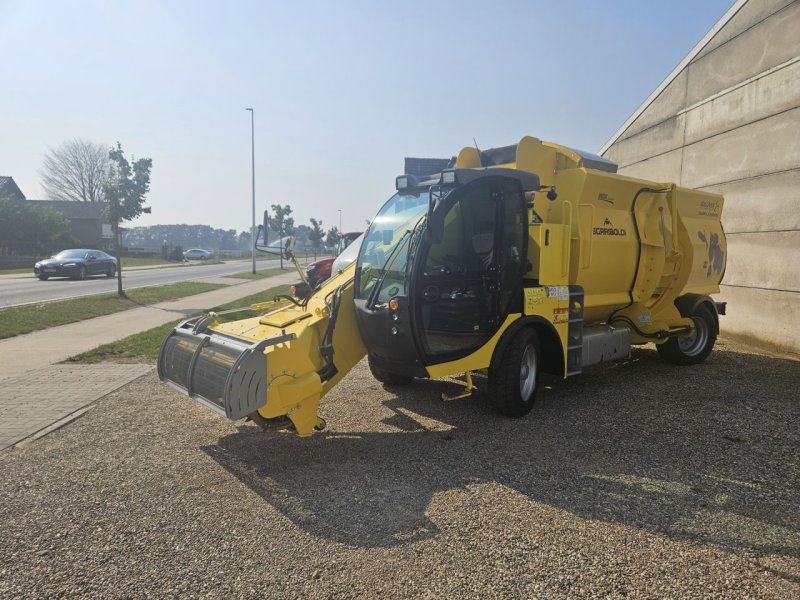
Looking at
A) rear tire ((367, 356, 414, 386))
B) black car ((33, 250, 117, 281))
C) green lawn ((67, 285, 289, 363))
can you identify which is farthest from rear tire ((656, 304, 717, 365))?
black car ((33, 250, 117, 281))

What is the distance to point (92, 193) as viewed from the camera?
6084cm

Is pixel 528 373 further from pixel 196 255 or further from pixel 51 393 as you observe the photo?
pixel 196 255

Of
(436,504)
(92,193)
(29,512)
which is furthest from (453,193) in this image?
(92,193)

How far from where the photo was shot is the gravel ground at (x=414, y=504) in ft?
9.37

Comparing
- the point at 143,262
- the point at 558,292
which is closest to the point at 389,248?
the point at 558,292

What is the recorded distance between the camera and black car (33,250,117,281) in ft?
78.9

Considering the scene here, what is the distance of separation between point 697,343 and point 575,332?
3417 millimetres

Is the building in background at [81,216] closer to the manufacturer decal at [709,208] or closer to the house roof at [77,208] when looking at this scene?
the house roof at [77,208]

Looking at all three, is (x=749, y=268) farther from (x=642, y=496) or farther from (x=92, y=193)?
(x=92, y=193)

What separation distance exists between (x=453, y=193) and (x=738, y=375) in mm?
5442

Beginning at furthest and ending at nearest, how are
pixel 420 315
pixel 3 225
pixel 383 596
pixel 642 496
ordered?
pixel 3 225
pixel 420 315
pixel 642 496
pixel 383 596

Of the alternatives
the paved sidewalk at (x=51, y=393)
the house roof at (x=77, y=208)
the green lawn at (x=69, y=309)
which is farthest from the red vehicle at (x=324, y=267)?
the house roof at (x=77, y=208)

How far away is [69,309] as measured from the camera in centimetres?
1362

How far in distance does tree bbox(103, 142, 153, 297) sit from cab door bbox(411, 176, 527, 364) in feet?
48.5
